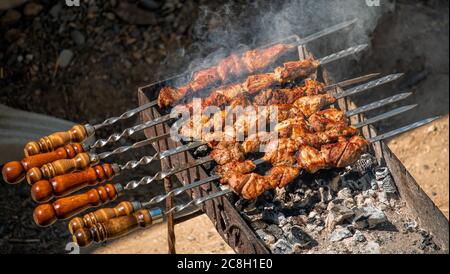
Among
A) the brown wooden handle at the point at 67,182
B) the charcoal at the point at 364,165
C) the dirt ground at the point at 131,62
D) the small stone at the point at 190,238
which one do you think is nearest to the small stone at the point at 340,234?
the charcoal at the point at 364,165

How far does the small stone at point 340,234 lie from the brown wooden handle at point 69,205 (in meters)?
1.57

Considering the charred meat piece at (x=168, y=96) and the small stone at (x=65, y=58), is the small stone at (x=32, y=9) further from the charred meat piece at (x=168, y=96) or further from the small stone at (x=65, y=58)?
the charred meat piece at (x=168, y=96)

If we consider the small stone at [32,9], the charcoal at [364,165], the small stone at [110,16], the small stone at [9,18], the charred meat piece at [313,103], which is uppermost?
the small stone at [32,9]

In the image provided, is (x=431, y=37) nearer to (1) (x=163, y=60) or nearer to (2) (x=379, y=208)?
(1) (x=163, y=60)

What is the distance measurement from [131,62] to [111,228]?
409 cm

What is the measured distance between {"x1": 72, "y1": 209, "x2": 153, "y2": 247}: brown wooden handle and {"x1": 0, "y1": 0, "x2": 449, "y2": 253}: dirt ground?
117 inches

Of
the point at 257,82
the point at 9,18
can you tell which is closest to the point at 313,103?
the point at 257,82

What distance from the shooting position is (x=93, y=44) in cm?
823

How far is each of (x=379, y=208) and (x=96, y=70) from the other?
174 inches

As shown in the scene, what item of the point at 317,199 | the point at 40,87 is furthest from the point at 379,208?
the point at 40,87

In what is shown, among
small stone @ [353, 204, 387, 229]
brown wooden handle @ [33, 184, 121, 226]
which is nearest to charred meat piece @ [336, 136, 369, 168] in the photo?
small stone @ [353, 204, 387, 229]

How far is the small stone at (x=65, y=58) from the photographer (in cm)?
813

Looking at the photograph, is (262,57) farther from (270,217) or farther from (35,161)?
(35,161)

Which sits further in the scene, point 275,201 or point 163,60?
point 163,60
